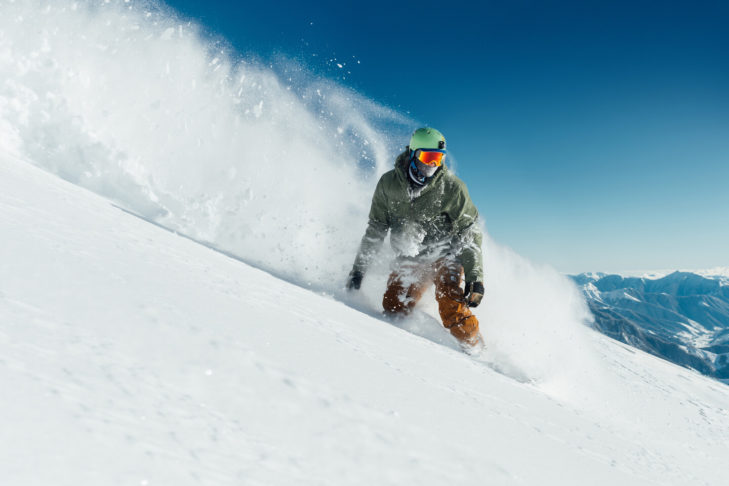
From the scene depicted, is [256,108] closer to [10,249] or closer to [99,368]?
[10,249]

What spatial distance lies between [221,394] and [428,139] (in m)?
3.98

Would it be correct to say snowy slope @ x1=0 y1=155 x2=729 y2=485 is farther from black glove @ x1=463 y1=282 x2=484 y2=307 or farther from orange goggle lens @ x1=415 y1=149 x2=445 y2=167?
orange goggle lens @ x1=415 y1=149 x2=445 y2=167

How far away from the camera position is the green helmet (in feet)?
15.5

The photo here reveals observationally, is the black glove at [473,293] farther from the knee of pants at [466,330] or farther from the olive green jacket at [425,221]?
the knee of pants at [466,330]

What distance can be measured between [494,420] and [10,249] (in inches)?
105

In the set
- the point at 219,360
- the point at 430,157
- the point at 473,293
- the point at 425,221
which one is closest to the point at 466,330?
the point at 473,293

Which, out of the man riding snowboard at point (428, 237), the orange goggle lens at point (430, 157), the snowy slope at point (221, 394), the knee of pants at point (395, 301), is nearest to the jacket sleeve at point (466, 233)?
the man riding snowboard at point (428, 237)

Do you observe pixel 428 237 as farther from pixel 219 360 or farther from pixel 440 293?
pixel 219 360

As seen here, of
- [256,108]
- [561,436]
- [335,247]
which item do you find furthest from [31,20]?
[561,436]

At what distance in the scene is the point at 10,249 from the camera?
6.70 ft

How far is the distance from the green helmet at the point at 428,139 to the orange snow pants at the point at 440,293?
4.97 ft

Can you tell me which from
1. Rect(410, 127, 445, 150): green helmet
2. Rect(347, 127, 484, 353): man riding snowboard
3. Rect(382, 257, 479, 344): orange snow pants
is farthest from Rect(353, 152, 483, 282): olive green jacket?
Rect(410, 127, 445, 150): green helmet

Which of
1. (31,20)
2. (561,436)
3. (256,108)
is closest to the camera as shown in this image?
(561,436)

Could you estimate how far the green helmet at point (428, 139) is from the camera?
473 cm
